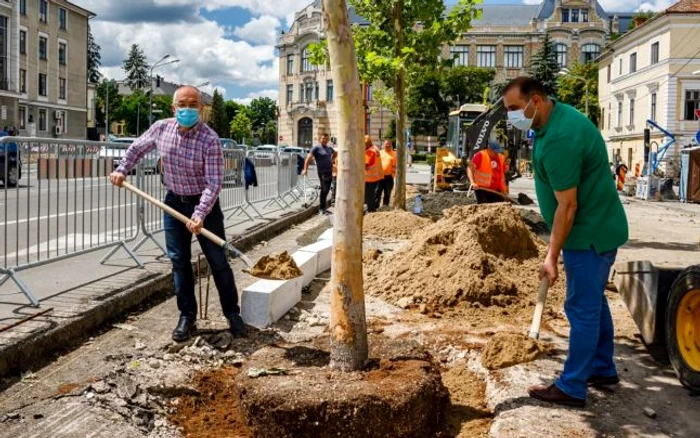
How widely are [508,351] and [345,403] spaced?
1.87 m

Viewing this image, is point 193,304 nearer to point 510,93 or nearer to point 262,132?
point 510,93

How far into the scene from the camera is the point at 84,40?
72.1 metres

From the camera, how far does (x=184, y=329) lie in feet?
18.3

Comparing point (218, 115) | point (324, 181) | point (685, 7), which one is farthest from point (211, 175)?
point (218, 115)

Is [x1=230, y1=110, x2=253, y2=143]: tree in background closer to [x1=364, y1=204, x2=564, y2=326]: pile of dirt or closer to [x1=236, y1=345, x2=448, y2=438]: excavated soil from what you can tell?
[x1=364, y1=204, x2=564, y2=326]: pile of dirt

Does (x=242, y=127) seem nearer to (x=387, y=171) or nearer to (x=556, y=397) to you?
(x=387, y=171)

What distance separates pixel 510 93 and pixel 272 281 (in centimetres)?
305

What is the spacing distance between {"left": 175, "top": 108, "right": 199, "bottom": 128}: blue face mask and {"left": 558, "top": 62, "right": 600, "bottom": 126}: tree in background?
67.1 metres

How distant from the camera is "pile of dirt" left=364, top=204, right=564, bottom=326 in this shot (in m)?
7.09

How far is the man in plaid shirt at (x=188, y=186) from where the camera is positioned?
216 inches

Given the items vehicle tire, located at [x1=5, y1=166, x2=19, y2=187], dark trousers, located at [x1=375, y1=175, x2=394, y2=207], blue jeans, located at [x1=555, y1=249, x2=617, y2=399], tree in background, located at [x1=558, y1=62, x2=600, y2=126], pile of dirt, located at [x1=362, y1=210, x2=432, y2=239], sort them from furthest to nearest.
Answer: tree in background, located at [x1=558, y1=62, x2=600, y2=126], dark trousers, located at [x1=375, y1=175, x2=394, y2=207], pile of dirt, located at [x1=362, y1=210, x2=432, y2=239], vehicle tire, located at [x1=5, y1=166, x2=19, y2=187], blue jeans, located at [x1=555, y1=249, x2=617, y2=399]

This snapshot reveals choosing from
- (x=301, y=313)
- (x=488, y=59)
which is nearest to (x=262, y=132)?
(x=488, y=59)

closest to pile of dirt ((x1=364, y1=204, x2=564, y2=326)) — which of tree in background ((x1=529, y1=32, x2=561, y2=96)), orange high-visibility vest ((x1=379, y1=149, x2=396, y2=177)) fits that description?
orange high-visibility vest ((x1=379, y1=149, x2=396, y2=177))

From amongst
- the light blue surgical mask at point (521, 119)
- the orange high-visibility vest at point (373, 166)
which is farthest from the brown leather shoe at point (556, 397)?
the orange high-visibility vest at point (373, 166)
